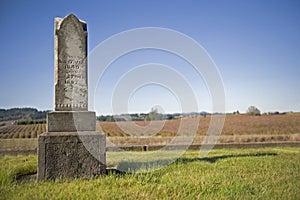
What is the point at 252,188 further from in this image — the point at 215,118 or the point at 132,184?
the point at 215,118

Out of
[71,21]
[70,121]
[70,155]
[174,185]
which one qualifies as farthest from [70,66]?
[174,185]

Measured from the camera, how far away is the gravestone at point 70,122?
6.11 metres

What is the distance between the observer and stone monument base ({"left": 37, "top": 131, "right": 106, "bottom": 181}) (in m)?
6.06

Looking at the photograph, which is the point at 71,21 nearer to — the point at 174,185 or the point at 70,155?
the point at 70,155

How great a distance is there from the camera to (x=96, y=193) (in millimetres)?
4816

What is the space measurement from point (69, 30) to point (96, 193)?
3.98 metres

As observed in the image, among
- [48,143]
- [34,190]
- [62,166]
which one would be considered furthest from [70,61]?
[34,190]

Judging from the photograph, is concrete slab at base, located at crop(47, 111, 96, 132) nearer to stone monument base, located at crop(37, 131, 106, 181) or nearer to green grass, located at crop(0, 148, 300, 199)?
stone monument base, located at crop(37, 131, 106, 181)

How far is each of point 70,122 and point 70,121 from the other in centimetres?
2

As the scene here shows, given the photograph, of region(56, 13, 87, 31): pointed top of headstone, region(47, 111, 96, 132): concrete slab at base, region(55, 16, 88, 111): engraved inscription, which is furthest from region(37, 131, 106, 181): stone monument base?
region(56, 13, 87, 31): pointed top of headstone

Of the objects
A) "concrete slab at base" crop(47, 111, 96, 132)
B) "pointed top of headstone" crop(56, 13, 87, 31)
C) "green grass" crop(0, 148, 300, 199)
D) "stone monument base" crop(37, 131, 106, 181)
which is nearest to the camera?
"green grass" crop(0, 148, 300, 199)

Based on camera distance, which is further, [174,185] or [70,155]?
[70,155]

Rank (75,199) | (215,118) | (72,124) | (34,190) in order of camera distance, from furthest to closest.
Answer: (215,118)
(72,124)
(34,190)
(75,199)

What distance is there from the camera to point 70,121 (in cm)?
666
